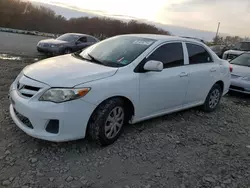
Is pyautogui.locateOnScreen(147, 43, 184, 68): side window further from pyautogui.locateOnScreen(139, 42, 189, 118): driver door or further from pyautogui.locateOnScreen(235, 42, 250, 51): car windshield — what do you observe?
pyautogui.locateOnScreen(235, 42, 250, 51): car windshield

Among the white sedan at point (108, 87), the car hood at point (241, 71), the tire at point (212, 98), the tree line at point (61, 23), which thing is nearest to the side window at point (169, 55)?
the white sedan at point (108, 87)

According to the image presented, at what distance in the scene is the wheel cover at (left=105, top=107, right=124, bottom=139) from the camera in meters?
3.41

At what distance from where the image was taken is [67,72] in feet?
10.7

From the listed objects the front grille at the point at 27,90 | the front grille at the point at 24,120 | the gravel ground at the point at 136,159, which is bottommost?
the gravel ground at the point at 136,159

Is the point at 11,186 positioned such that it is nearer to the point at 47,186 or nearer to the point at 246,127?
the point at 47,186

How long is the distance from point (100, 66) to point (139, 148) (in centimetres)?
131

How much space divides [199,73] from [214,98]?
3.47ft

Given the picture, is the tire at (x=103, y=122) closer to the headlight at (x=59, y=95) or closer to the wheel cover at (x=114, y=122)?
the wheel cover at (x=114, y=122)

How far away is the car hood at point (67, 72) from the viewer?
10.0 ft

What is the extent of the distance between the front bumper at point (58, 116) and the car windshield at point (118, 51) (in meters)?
0.93

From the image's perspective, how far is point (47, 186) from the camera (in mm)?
2662

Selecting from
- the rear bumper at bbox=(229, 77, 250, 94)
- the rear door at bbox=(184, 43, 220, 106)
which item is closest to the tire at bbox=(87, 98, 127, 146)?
the rear door at bbox=(184, 43, 220, 106)

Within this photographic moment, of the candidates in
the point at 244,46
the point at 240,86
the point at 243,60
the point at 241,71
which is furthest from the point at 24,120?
the point at 244,46

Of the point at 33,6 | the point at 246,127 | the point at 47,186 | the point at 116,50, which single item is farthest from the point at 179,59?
the point at 33,6
